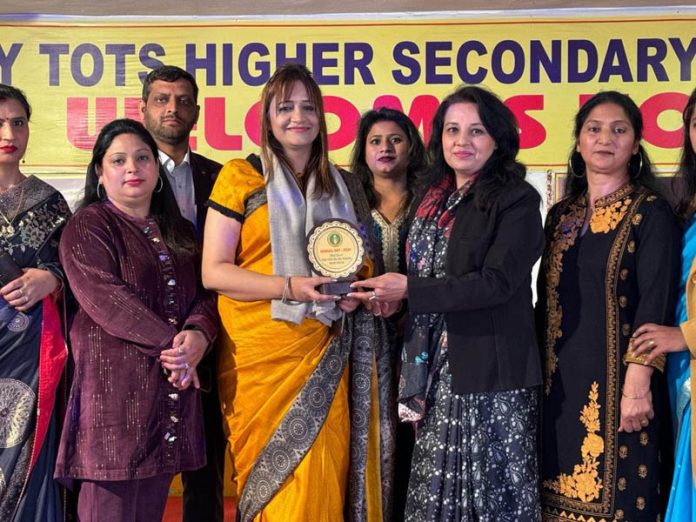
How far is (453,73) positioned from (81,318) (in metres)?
2.45

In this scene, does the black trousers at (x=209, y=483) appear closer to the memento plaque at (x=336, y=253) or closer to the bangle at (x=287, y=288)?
the bangle at (x=287, y=288)

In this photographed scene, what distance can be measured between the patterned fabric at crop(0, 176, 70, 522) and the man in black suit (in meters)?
0.60

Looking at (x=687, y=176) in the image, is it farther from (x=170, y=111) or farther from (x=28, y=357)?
(x=28, y=357)

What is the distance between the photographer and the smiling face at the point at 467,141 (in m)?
3.04

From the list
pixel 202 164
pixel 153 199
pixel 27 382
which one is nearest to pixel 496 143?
pixel 153 199

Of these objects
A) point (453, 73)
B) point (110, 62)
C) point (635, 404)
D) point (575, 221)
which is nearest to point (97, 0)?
point (110, 62)

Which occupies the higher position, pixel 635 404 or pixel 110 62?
pixel 110 62

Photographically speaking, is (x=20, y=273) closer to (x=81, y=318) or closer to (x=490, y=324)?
(x=81, y=318)

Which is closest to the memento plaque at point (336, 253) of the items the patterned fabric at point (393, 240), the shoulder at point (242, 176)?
the shoulder at point (242, 176)

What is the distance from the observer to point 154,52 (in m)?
4.73

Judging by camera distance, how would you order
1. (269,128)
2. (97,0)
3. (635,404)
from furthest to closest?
(97,0)
(269,128)
(635,404)

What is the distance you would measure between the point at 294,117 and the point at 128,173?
587 millimetres

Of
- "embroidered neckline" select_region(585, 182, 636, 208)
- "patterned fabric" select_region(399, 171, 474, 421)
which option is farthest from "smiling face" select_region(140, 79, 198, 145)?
"embroidered neckline" select_region(585, 182, 636, 208)

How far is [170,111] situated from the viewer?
3.89 meters
